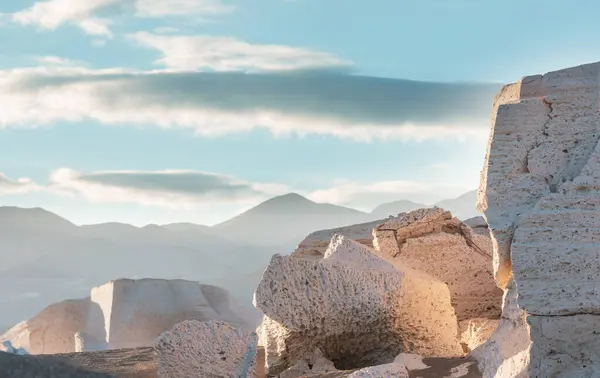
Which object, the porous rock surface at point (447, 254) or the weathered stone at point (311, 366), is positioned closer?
the weathered stone at point (311, 366)

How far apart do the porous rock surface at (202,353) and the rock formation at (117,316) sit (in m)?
8.93

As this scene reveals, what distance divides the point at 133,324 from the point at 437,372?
10.6 meters

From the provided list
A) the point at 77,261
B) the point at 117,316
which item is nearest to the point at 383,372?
the point at 117,316

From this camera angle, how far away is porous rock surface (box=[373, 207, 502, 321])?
7562 millimetres

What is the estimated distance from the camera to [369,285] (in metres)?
6.33

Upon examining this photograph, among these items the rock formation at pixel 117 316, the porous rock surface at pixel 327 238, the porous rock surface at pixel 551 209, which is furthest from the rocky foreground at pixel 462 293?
the rock formation at pixel 117 316

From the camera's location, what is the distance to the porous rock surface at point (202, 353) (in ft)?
19.6

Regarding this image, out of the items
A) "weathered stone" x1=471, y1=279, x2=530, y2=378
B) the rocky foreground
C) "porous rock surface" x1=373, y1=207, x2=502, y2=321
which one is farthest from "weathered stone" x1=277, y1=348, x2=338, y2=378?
"porous rock surface" x1=373, y1=207, x2=502, y2=321

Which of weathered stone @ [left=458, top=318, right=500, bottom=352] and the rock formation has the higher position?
weathered stone @ [left=458, top=318, right=500, bottom=352]

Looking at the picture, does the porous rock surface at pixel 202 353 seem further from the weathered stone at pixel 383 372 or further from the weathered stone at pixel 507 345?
the weathered stone at pixel 507 345

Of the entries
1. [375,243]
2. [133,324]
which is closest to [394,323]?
[375,243]

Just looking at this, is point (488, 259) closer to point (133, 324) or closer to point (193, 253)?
point (133, 324)

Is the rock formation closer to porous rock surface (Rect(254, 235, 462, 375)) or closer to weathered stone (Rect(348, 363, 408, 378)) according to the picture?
porous rock surface (Rect(254, 235, 462, 375))

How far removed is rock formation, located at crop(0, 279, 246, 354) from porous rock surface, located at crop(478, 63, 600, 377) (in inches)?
428
